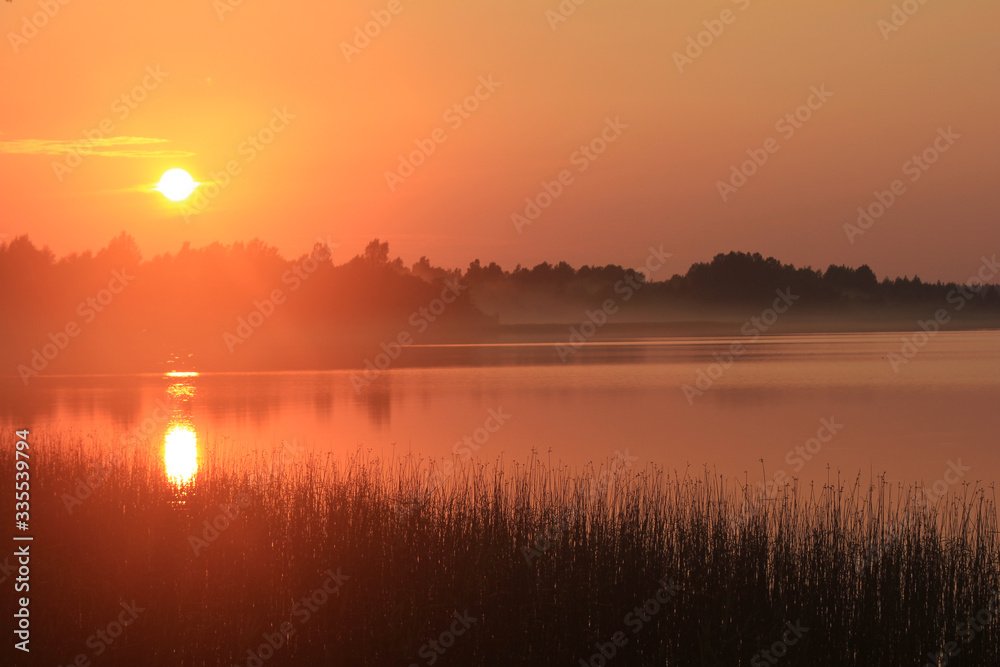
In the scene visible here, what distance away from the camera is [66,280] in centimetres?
11950

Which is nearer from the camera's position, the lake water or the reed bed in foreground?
the reed bed in foreground

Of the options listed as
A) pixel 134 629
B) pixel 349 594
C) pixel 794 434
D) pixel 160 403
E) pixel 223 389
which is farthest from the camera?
pixel 223 389

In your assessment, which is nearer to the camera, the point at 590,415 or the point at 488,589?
the point at 488,589

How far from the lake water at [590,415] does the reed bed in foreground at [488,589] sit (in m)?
10.5

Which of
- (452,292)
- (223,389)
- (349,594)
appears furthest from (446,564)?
(452,292)

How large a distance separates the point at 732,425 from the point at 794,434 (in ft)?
9.13

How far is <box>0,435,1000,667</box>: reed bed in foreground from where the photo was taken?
8.12 m

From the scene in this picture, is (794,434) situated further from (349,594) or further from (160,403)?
(160,403)

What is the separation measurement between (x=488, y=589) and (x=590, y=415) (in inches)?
1011

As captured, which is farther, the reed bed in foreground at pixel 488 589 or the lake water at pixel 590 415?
the lake water at pixel 590 415

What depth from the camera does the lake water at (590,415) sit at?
24.7 meters

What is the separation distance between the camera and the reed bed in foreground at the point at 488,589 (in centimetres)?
812

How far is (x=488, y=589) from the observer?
9148 mm

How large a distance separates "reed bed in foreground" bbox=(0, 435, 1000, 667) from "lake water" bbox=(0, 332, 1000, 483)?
34.4 feet
